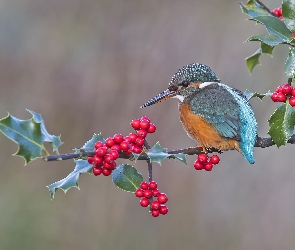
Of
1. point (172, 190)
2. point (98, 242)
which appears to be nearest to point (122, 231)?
point (98, 242)

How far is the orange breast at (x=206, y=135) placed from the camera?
253 cm

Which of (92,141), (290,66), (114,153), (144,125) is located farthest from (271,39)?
(92,141)

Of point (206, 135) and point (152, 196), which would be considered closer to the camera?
point (152, 196)

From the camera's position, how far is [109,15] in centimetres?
564

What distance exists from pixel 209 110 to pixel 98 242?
3230mm

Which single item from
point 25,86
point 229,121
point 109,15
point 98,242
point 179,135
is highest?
point 109,15

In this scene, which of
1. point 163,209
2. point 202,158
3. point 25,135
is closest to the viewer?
point 25,135

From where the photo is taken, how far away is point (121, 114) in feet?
17.9

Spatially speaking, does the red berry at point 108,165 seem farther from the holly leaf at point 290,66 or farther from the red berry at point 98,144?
the holly leaf at point 290,66

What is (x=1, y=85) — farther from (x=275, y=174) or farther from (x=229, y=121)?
(x=229, y=121)

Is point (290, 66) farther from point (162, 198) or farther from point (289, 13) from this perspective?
point (162, 198)

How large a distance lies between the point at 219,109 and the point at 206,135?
135 mm

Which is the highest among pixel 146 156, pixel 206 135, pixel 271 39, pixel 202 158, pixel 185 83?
pixel 185 83

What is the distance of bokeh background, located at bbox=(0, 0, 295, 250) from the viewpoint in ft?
16.9
